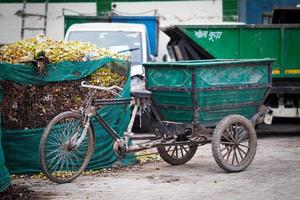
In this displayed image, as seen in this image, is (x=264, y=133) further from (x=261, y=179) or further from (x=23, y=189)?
(x=23, y=189)

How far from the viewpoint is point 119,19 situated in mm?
15734

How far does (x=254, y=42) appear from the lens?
11781 mm

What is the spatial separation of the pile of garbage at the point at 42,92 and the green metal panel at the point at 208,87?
0.72 metres

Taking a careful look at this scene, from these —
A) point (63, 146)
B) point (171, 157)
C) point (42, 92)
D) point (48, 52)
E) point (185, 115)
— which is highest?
point (48, 52)

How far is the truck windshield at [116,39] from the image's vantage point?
12.3 meters

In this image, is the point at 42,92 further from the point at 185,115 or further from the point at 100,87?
the point at 185,115

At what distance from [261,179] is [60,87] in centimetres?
283

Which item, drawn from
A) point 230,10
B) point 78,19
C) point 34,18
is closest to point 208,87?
point 78,19

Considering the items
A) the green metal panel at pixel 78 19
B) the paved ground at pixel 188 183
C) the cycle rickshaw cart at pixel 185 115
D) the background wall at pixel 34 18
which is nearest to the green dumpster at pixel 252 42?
the paved ground at pixel 188 183

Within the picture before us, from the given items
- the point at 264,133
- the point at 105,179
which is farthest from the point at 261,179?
the point at 264,133

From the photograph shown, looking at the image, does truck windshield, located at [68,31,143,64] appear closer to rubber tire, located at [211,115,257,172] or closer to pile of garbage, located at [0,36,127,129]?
pile of garbage, located at [0,36,127,129]

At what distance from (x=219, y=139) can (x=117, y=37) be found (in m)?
5.36

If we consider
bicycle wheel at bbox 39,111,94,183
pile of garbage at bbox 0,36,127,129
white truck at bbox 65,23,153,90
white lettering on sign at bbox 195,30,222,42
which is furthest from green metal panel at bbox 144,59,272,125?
white truck at bbox 65,23,153,90

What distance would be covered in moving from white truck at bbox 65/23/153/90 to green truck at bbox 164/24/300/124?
947 millimetres
